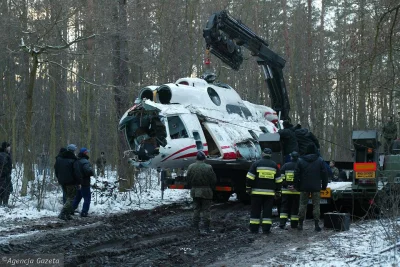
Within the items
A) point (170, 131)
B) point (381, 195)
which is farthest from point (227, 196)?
point (381, 195)

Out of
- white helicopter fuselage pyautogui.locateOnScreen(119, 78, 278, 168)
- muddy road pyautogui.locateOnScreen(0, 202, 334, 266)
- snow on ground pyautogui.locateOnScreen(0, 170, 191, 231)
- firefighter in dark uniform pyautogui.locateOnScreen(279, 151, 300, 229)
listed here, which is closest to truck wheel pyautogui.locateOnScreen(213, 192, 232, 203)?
snow on ground pyautogui.locateOnScreen(0, 170, 191, 231)

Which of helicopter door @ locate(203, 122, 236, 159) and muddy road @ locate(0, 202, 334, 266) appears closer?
muddy road @ locate(0, 202, 334, 266)

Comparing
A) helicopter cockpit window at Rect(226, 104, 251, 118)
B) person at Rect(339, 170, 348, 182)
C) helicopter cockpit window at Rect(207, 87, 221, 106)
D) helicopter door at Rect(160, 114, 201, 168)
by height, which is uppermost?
helicopter cockpit window at Rect(207, 87, 221, 106)

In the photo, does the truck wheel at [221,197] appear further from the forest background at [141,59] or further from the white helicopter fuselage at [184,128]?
the forest background at [141,59]

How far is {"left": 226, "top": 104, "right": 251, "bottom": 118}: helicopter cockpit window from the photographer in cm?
1875

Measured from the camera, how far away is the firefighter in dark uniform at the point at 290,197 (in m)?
12.5

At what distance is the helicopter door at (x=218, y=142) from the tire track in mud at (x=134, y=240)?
2.57 metres

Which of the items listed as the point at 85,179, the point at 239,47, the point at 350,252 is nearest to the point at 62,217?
the point at 85,179

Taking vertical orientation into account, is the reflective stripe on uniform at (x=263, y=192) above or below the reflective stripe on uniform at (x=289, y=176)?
below

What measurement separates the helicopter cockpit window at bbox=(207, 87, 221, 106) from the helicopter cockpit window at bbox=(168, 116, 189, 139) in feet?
7.42

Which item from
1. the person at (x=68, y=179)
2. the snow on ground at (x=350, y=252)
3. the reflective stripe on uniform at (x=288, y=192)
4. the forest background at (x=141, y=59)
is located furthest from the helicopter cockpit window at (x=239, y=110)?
the snow on ground at (x=350, y=252)

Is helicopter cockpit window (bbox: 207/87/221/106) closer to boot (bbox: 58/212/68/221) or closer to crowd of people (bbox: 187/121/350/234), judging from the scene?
crowd of people (bbox: 187/121/350/234)

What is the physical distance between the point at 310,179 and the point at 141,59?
11188 millimetres

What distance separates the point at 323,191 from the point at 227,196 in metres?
5.73
